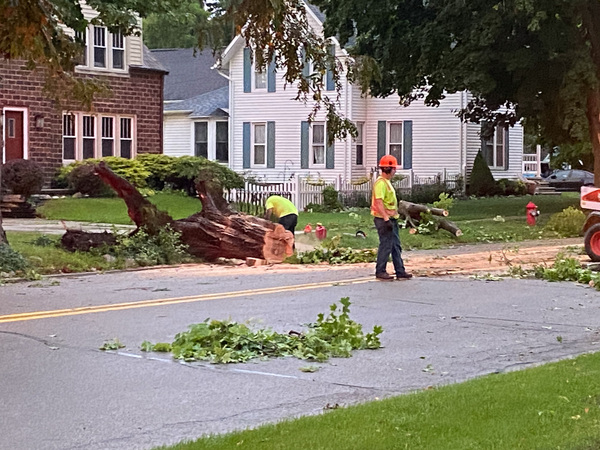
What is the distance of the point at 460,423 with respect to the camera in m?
6.41

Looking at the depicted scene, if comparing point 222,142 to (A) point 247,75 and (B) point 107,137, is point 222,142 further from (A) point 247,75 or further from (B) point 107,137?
(B) point 107,137

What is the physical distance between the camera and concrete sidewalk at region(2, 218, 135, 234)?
2277 cm

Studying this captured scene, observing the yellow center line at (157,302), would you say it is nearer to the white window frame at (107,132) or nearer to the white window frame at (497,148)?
the white window frame at (107,132)

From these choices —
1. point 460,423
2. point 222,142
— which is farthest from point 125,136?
point 460,423

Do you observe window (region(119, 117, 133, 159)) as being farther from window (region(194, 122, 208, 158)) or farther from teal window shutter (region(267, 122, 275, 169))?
window (region(194, 122, 208, 158))

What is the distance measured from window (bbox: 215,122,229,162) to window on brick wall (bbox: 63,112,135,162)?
30.0 ft

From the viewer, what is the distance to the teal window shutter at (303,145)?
139 ft

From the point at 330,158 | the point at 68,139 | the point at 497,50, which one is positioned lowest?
the point at 330,158

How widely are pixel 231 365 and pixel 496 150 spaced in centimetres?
3784

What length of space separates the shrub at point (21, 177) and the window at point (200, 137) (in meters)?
17.4

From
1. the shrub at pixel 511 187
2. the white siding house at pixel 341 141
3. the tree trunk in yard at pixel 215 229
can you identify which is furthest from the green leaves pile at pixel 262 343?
the shrub at pixel 511 187

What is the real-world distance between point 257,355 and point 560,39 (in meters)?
21.1

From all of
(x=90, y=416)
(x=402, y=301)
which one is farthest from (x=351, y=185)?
(x=90, y=416)

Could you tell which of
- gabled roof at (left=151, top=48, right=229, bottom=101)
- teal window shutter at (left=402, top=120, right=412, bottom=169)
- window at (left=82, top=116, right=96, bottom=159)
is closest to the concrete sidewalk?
window at (left=82, top=116, right=96, bottom=159)
